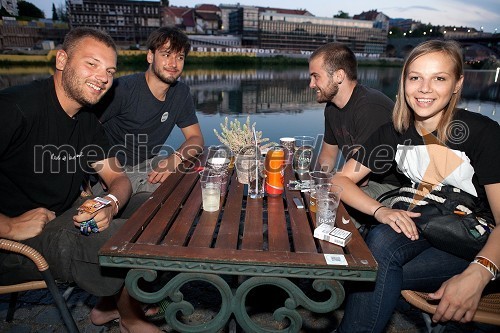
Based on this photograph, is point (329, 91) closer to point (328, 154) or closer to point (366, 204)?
point (328, 154)

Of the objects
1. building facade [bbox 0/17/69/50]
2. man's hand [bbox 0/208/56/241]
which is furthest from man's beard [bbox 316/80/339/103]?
building facade [bbox 0/17/69/50]

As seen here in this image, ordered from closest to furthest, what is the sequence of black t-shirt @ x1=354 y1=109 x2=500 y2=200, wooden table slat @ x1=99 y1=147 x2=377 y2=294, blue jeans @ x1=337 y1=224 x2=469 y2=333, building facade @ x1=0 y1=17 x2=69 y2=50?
wooden table slat @ x1=99 y1=147 x2=377 y2=294 → blue jeans @ x1=337 y1=224 x2=469 y2=333 → black t-shirt @ x1=354 y1=109 x2=500 y2=200 → building facade @ x1=0 y1=17 x2=69 y2=50

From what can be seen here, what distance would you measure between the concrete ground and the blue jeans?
1.93ft

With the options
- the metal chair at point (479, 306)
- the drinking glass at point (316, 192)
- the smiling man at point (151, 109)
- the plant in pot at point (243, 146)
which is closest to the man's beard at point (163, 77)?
the smiling man at point (151, 109)

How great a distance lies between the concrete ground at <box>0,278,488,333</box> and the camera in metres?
2.22

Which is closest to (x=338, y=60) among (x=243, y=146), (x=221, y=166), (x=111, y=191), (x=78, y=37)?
(x=243, y=146)

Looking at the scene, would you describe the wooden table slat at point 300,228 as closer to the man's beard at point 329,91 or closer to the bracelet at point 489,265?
the bracelet at point 489,265

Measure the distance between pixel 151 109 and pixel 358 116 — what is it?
206 centimetres

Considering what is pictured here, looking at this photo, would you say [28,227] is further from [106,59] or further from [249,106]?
[249,106]

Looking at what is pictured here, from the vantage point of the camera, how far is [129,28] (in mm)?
60406

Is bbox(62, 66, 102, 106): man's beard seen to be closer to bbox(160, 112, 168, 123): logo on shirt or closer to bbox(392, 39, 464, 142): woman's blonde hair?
bbox(160, 112, 168, 123): logo on shirt

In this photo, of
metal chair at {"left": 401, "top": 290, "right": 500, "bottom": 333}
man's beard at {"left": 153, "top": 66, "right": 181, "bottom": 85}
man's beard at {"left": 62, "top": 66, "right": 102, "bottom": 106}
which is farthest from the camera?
man's beard at {"left": 153, "top": 66, "right": 181, "bottom": 85}

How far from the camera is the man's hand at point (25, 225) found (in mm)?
1828

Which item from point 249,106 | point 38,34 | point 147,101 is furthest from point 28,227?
point 38,34
